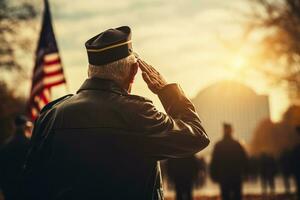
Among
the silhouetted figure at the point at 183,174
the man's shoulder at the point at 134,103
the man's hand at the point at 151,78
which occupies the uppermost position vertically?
the man's hand at the point at 151,78

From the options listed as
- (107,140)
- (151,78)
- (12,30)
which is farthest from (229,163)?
(12,30)

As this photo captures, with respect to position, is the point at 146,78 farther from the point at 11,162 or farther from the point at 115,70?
the point at 11,162

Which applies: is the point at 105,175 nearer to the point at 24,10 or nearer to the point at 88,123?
the point at 88,123

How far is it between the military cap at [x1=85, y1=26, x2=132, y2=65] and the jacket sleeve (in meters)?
0.27

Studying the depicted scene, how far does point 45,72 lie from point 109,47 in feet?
25.1

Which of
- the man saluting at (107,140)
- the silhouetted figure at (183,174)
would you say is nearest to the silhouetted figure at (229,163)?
the silhouetted figure at (183,174)

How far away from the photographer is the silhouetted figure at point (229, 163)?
12375 millimetres

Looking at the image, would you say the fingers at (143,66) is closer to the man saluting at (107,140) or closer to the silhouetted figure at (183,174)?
the man saluting at (107,140)

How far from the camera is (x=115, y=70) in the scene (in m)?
2.87

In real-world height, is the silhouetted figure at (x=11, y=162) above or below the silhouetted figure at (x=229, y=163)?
above

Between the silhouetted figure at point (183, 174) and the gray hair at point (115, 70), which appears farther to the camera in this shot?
the silhouetted figure at point (183, 174)

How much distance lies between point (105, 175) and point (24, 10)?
86.7 feet

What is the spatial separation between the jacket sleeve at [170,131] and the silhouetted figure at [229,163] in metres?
9.58

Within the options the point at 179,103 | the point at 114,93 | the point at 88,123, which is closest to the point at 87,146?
the point at 88,123
